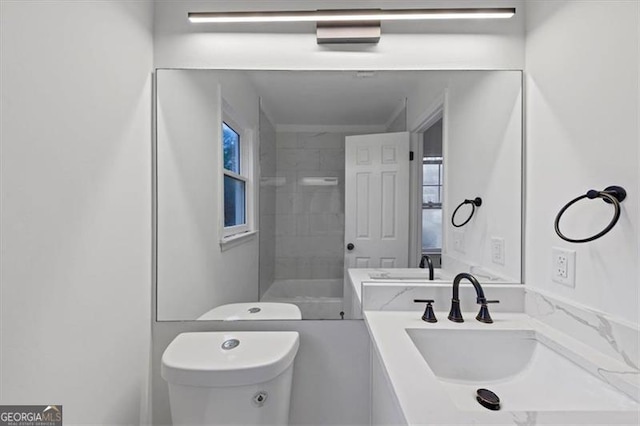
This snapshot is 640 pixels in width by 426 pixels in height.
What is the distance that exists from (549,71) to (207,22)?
1.36 metres

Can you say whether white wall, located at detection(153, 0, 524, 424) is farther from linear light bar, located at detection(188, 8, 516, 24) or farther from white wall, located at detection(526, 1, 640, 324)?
white wall, located at detection(526, 1, 640, 324)

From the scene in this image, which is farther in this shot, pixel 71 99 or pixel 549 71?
pixel 549 71

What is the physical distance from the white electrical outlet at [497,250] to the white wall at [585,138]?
91 mm

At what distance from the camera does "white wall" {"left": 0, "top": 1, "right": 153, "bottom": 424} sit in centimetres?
67

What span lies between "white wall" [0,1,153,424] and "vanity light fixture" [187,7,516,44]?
1.22 feet

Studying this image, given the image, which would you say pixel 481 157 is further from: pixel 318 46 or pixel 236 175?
pixel 236 175

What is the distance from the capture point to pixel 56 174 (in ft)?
2.52

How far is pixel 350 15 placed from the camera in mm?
1210

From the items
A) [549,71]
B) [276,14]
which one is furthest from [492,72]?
[276,14]

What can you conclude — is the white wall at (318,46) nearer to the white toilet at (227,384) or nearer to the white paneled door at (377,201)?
the white paneled door at (377,201)

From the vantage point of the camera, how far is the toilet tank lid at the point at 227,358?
1.00 meters

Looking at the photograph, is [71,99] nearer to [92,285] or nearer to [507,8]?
[92,285]

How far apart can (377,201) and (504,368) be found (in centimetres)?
76

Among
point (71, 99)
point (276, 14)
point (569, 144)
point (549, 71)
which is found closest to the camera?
point (71, 99)
